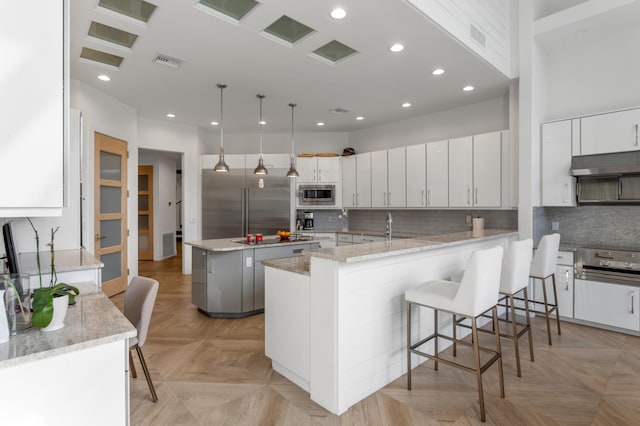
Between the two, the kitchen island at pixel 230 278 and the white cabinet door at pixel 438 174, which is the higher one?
the white cabinet door at pixel 438 174

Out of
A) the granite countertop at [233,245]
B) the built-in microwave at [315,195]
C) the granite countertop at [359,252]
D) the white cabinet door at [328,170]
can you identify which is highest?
the white cabinet door at [328,170]

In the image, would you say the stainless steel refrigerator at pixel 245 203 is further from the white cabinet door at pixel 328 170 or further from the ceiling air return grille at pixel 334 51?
the ceiling air return grille at pixel 334 51

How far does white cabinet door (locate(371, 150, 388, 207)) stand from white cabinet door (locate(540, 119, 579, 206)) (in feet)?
7.73

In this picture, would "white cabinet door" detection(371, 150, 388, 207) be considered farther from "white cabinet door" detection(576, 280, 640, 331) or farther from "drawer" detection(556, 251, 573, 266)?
"white cabinet door" detection(576, 280, 640, 331)

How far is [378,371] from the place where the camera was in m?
2.54

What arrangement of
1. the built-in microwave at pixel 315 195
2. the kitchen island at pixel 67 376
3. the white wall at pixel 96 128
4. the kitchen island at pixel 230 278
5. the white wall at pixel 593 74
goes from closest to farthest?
the kitchen island at pixel 67 376
the white wall at pixel 593 74
the kitchen island at pixel 230 278
the white wall at pixel 96 128
the built-in microwave at pixel 315 195

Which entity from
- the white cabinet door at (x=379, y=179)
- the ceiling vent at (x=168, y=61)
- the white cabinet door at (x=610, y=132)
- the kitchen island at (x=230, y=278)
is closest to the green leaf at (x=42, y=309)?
the kitchen island at (x=230, y=278)

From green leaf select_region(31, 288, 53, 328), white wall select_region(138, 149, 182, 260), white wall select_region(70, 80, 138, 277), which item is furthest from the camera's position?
white wall select_region(138, 149, 182, 260)

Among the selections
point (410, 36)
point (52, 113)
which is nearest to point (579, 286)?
point (410, 36)

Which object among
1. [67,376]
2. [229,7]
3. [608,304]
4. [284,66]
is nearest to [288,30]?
[229,7]

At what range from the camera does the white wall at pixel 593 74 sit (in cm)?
385

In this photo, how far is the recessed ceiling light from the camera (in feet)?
9.01

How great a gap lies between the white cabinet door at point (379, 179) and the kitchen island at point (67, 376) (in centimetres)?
→ 498

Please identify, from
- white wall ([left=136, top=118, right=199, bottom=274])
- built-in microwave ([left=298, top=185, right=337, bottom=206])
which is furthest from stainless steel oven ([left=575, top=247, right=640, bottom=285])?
white wall ([left=136, top=118, right=199, bottom=274])
